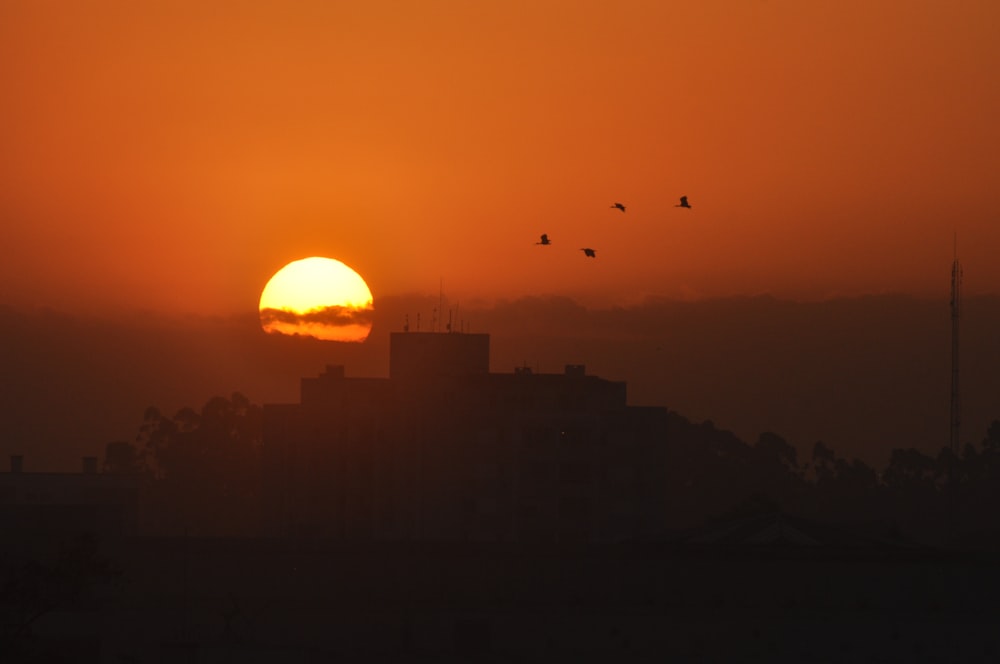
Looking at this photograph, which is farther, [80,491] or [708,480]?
[708,480]

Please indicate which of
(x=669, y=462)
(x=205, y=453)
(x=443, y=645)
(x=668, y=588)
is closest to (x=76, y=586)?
(x=443, y=645)

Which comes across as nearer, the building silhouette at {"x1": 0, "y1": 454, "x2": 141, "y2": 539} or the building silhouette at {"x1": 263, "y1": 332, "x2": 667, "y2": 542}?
the building silhouette at {"x1": 0, "y1": 454, "x2": 141, "y2": 539}

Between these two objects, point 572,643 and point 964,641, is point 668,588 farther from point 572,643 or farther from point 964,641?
point 964,641

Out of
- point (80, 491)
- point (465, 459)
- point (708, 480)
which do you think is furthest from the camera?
point (708, 480)

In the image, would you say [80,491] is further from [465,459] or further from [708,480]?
[708,480]

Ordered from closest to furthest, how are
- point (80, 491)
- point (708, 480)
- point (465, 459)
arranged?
point (80, 491) → point (465, 459) → point (708, 480)

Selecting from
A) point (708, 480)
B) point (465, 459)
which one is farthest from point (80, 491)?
point (708, 480)
